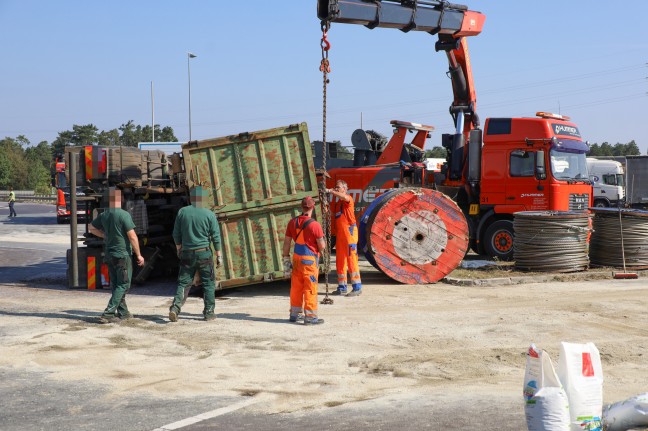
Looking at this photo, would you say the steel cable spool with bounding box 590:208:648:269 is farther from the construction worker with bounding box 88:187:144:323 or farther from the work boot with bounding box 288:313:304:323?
the construction worker with bounding box 88:187:144:323

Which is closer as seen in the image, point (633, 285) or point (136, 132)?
point (633, 285)

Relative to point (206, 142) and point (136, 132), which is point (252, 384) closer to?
point (206, 142)

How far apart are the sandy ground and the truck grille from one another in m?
3.72

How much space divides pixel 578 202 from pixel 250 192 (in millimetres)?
7947

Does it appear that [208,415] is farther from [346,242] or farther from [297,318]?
[346,242]

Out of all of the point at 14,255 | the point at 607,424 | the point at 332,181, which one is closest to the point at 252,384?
the point at 607,424

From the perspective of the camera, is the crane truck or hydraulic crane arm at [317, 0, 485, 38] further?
the crane truck

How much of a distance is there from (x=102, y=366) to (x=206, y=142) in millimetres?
5518

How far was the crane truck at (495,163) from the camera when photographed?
16.8m

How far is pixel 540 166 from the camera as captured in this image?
16.8 metres

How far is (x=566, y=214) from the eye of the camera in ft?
49.5

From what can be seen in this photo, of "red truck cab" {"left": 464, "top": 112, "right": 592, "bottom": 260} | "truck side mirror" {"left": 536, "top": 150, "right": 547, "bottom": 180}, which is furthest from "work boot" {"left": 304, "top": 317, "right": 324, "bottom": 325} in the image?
"truck side mirror" {"left": 536, "top": 150, "right": 547, "bottom": 180}

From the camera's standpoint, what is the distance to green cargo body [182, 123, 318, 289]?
1291 cm

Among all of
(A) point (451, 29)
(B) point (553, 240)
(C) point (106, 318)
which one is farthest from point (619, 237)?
(C) point (106, 318)
